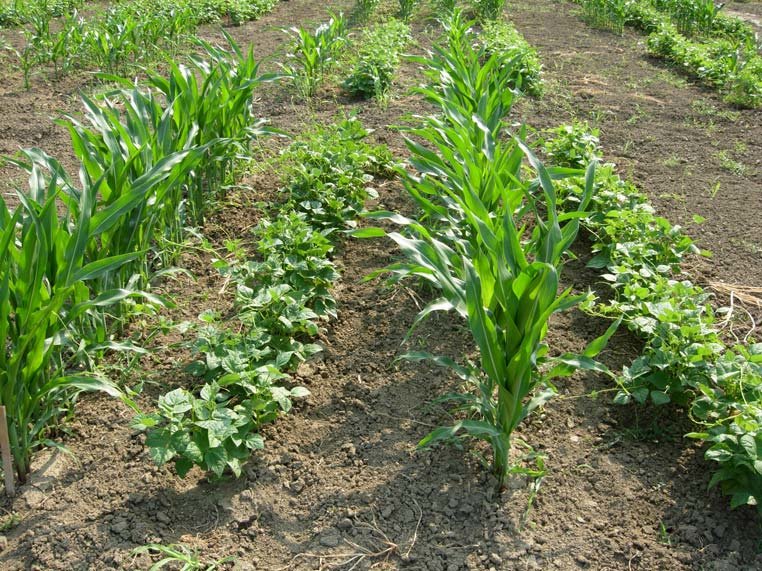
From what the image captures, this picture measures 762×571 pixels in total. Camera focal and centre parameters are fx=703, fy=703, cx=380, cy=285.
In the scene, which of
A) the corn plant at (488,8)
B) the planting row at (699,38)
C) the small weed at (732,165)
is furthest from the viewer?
the corn plant at (488,8)

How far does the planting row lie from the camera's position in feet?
21.2

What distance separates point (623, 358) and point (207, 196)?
8.02 ft

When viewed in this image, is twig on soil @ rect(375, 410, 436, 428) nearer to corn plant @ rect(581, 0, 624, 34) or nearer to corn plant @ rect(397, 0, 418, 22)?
corn plant @ rect(581, 0, 624, 34)

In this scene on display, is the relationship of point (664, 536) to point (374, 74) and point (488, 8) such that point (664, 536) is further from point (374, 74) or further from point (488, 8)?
point (488, 8)

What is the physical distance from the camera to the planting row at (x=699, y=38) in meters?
6.46

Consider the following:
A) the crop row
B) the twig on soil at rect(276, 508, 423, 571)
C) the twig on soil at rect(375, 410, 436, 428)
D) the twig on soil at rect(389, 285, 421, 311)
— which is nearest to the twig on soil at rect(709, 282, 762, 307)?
the twig on soil at rect(389, 285, 421, 311)

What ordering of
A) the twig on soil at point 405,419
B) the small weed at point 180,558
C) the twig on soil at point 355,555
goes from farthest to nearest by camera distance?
the twig on soil at point 405,419 → the twig on soil at point 355,555 → the small weed at point 180,558

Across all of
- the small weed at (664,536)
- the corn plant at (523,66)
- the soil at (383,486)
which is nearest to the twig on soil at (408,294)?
the soil at (383,486)

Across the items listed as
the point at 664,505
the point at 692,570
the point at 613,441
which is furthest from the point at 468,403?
the point at 692,570

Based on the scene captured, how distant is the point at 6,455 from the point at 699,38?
951 centimetres

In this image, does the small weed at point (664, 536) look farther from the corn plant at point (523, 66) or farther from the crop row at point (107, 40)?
the crop row at point (107, 40)

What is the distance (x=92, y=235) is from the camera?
248 cm

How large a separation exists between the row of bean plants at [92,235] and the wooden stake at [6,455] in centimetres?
7

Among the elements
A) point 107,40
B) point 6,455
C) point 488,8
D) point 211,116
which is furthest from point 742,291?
point 488,8
